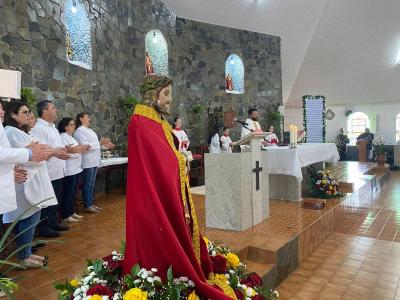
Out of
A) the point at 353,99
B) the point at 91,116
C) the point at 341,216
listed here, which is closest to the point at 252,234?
the point at 341,216

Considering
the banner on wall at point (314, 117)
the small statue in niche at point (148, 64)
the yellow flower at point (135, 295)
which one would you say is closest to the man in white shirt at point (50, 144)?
the yellow flower at point (135, 295)

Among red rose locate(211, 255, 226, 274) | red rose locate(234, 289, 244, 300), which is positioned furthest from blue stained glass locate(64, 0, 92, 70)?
red rose locate(234, 289, 244, 300)

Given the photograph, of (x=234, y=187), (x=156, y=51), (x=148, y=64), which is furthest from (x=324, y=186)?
(x=156, y=51)

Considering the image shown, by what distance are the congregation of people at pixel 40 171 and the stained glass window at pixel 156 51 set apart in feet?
11.9

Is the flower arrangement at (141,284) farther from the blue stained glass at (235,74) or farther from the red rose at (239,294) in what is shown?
the blue stained glass at (235,74)

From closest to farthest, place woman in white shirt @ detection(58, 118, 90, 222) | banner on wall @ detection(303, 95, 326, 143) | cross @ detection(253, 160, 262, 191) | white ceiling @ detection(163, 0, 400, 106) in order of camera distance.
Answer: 1. cross @ detection(253, 160, 262, 191)
2. woman in white shirt @ detection(58, 118, 90, 222)
3. white ceiling @ detection(163, 0, 400, 106)
4. banner on wall @ detection(303, 95, 326, 143)

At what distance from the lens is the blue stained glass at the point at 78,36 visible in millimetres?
5938

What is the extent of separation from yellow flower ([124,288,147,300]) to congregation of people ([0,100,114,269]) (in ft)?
1.61

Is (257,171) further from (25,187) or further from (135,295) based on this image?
(135,295)

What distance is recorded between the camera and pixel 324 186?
5383 millimetres

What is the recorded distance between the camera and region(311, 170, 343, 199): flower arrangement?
17.6 ft

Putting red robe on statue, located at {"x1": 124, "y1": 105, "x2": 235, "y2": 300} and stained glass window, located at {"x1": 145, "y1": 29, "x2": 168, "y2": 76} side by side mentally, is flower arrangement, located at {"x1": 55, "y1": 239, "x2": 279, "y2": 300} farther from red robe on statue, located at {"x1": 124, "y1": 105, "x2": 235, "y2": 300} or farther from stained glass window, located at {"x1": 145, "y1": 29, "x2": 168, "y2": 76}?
stained glass window, located at {"x1": 145, "y1": 29, "x2": 168, "y2": 76}

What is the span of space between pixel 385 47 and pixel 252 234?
10839mm

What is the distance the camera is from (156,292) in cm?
170
